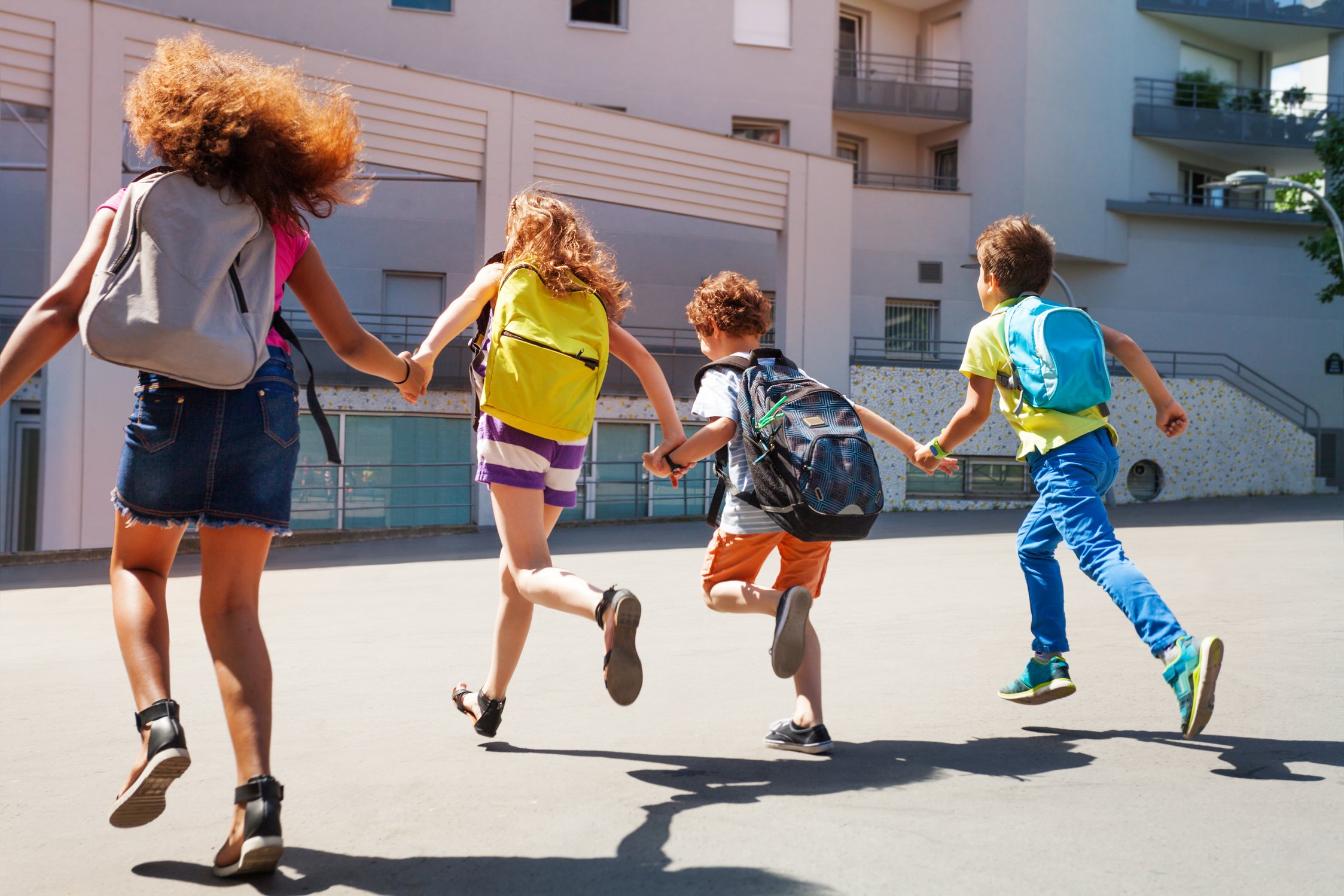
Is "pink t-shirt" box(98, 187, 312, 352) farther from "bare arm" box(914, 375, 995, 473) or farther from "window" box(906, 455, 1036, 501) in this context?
"window" box(906, 455, 1036, 501)

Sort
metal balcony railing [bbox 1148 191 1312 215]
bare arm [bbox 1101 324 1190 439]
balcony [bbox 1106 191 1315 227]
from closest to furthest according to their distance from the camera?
bare arm [bbox 1101 324 1190 439] < balcony [bbox 1106 191 1315 227] < metal balcony railing [bbox 1148 191 1312 215]

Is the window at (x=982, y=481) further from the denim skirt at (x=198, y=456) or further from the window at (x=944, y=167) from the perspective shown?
the denim skirt at (x=198, y=456)

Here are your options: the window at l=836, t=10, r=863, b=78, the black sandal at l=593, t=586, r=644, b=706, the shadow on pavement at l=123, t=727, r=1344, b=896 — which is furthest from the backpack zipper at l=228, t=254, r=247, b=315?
the window at l=836, t=10, r=863, b=78

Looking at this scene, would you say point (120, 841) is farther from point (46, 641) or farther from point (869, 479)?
point (46, 641)

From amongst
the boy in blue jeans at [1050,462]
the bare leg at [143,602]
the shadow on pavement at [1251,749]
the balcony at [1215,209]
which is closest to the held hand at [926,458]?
the boy in blue jeans at [1050,462]

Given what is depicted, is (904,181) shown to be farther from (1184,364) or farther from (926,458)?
(926,458)

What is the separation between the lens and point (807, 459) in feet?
13.0

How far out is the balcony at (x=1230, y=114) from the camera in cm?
3084

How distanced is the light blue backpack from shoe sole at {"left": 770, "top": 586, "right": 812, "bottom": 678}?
1331mm

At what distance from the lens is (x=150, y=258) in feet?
9.19

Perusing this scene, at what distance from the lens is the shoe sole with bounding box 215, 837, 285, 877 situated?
2725 millimetres

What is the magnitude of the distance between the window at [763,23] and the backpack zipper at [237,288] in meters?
24.9

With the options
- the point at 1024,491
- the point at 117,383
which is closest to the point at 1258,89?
the point at 1024,491

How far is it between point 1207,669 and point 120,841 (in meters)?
3.14
